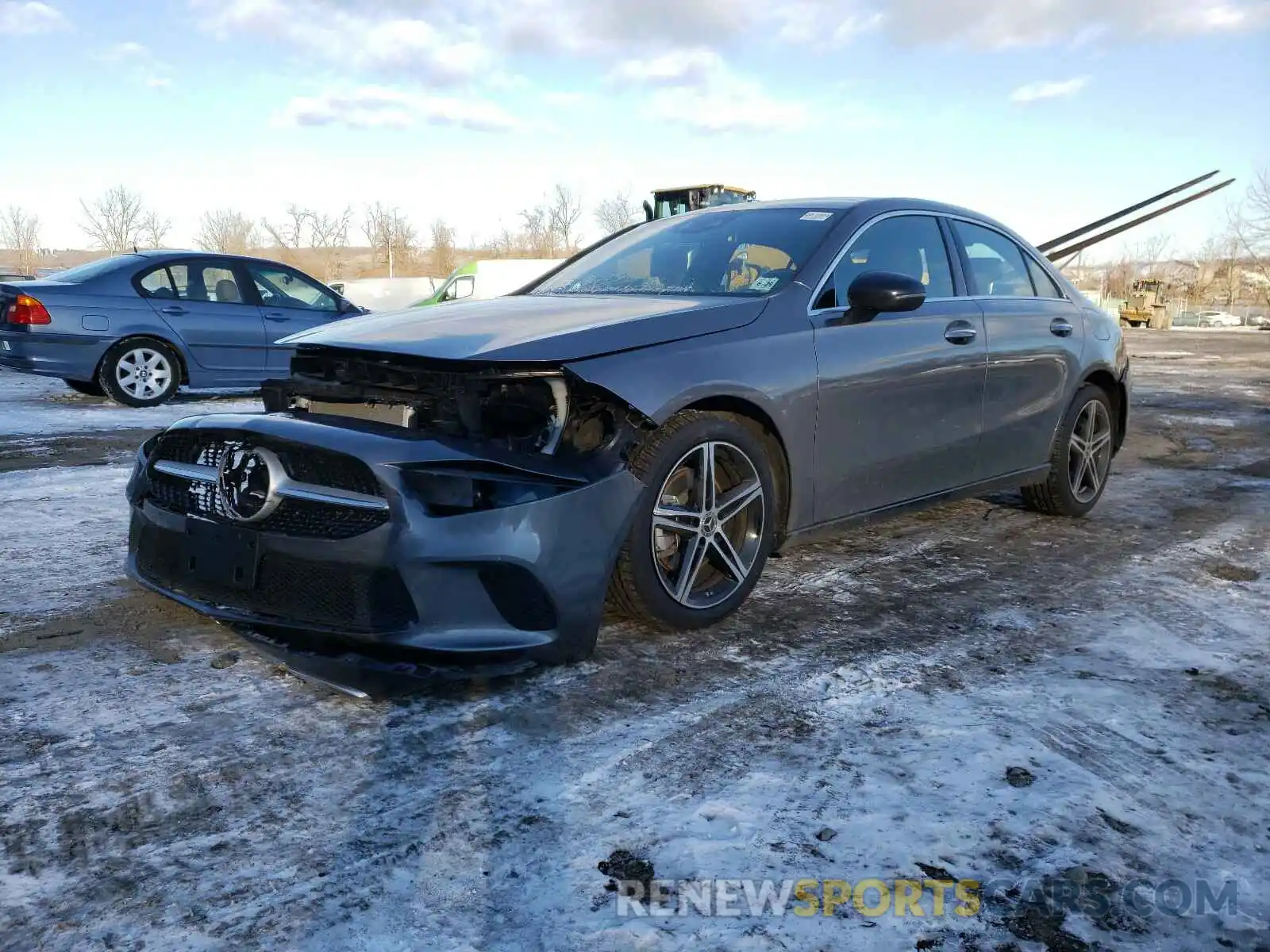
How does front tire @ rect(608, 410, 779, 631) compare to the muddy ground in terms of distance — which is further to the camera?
front tire @ rect(608, 410, 779, 631)

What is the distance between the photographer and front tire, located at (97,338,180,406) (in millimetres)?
8945

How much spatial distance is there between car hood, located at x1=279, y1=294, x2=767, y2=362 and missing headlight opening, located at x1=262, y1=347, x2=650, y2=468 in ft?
0.19

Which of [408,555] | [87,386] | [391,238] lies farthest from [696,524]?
[391,238]

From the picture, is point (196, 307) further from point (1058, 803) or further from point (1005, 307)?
point (1058, 803)

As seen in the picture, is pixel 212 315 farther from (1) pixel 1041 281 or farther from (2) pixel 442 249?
(2) pixel 442 249

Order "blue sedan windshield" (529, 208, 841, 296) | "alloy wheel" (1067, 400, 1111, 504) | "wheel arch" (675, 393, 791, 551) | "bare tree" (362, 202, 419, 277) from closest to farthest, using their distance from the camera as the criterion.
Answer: "wheel arch" (675, 393, 791, 551)
"blue sedan windshield" (529, 208, 841, 296)
"alloy wheel" (1067, 400, 1111, 504)
"bare tree" (362, 202, 419, 277)

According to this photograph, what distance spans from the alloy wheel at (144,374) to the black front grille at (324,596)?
23.2ft

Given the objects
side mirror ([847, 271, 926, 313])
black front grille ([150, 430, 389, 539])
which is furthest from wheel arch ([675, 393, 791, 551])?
black front grille ([150, 430, 389, 539])

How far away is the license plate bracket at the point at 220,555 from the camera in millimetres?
2779

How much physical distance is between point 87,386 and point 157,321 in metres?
0.96

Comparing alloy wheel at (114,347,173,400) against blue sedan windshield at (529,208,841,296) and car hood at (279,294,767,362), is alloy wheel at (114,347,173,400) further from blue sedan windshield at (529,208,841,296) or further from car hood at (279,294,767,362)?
car hood at (279,294,767,362)

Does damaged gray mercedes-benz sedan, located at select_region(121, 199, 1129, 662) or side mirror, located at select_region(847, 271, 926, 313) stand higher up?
side mirror, located at select_region(847, 271, 926, 313)

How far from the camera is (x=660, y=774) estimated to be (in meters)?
2.38

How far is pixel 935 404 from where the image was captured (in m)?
4.21
